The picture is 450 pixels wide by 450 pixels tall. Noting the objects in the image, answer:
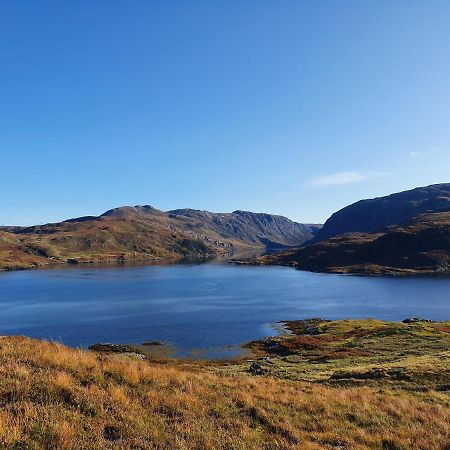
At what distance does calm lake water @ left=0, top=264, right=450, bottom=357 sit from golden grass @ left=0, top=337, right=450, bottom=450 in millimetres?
54712

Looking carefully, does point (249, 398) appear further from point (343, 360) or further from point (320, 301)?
point (320, 301)

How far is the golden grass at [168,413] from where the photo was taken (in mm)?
12727

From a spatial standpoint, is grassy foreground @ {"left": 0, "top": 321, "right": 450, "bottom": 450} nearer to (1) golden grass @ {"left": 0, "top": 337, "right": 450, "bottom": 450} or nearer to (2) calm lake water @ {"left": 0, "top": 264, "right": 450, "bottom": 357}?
(1) golden grass @ {"left": 0, "top": 337, "right": 450, "bottom": 450}

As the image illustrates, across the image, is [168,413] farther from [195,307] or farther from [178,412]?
[195,307]


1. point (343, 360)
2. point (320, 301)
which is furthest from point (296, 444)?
point (320, 301)

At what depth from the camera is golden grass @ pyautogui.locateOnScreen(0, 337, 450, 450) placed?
12.7 metres

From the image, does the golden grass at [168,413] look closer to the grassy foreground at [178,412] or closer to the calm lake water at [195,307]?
the grassy foreground at [178,412]

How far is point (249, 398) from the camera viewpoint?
1911cm

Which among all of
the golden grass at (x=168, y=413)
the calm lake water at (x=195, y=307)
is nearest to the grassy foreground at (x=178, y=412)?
the golden grass at (x=168, y=413)

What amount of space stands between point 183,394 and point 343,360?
4021cm

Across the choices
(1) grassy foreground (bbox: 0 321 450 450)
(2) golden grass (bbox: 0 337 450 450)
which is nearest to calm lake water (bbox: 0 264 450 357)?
(1) grassy foreground (bbox: 0 321 450 450)

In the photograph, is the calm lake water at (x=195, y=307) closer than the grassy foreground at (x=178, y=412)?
No

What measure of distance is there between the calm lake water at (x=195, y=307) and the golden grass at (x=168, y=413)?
54712 mm

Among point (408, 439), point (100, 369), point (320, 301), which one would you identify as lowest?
point (320, 301)
